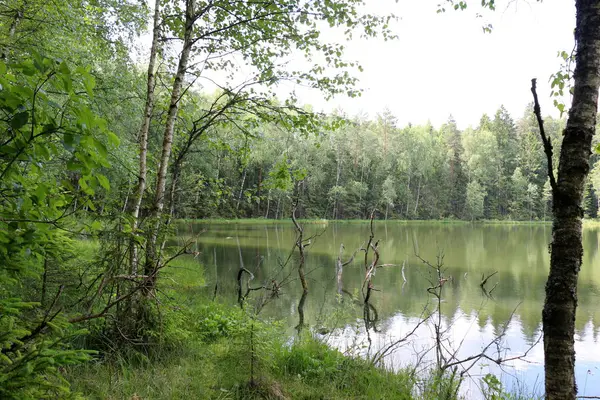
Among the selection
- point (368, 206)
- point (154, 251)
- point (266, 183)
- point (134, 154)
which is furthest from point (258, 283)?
point (368, 206)

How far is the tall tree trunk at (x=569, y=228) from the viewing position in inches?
73.5

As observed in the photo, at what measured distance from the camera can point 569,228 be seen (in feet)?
6.16

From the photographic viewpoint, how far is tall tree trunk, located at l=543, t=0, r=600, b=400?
6.13 ft

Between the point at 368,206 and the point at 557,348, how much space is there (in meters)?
56.9

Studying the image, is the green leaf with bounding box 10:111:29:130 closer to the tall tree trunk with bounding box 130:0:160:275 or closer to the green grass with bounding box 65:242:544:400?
the green grass with bounding box 65:242:544:400

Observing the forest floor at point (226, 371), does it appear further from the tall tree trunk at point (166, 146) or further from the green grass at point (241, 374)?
the tall tree trunk at point (166, 146)

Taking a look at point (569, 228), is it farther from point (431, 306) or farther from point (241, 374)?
Result: point (431, 306)

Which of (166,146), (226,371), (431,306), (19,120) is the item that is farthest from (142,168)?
(431,306)

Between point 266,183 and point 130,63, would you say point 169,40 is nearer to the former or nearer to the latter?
point 266,183

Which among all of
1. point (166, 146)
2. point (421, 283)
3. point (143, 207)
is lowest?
point (421, 283)

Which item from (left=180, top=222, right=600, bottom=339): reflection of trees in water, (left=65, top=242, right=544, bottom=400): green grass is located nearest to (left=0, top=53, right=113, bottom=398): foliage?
(left=65, top=242, right=544, bottom=400): green grass

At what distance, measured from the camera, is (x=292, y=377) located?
178 inches

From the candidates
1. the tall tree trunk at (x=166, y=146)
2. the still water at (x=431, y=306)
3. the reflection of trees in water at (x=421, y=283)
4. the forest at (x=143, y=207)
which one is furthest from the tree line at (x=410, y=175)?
the tall tree trunk at (x=166, y=146)

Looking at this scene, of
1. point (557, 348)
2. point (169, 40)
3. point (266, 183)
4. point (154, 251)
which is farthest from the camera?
point (266, 183)
